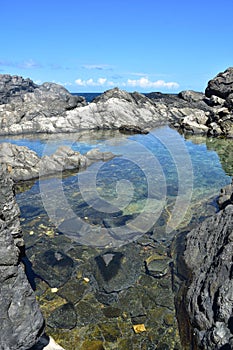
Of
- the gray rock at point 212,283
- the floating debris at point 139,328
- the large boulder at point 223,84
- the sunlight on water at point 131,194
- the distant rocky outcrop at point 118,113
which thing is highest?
the large boulder at point 223,84


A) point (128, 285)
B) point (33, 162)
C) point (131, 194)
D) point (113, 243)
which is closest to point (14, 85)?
point (33, 162)

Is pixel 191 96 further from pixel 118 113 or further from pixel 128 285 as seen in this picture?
pixel 128 285

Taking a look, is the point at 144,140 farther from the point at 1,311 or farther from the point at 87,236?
the point at 1,311

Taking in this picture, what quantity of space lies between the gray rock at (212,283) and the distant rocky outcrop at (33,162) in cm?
2008

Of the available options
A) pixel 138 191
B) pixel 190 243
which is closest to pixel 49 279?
pixel 190 243

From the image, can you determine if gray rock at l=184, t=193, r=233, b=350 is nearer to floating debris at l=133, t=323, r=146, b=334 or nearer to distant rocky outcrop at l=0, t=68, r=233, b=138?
floating debris at l=133, t=323, r=146, b=334

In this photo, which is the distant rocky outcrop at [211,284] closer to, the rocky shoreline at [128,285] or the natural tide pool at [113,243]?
Answer: the rocky shoreline at [128,285]

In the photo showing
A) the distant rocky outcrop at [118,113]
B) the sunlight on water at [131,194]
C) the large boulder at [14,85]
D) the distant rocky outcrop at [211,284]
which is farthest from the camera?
the large boulder at [14,85]

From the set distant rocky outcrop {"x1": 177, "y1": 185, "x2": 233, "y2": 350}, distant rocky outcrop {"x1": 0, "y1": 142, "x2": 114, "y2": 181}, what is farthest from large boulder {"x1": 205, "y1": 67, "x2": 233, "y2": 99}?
distant rocky outcrop {"x1": 177, "y1": 185, "x2": 233, "y2": 350}

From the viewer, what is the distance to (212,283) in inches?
406

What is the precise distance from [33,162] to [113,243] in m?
17.7

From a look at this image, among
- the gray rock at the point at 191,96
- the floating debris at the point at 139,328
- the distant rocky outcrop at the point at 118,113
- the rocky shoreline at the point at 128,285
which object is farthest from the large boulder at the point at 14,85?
the floating debris at the point at 139,328

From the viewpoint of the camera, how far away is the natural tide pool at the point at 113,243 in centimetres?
1119

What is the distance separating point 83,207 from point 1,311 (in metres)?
15.0
